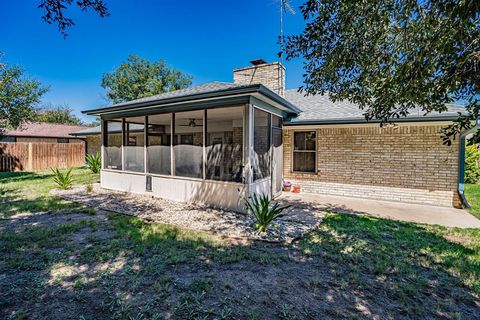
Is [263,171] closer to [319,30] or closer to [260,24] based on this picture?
[319,30]

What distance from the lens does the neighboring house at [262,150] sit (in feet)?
20.3

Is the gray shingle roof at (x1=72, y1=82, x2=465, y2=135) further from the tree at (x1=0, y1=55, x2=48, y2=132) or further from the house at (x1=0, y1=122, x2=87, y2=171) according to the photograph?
the house at (x1=0, y1=122, x2=87, y2=171)

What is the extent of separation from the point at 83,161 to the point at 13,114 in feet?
27.7

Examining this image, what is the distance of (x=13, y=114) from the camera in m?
11.5

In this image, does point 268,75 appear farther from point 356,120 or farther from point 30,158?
point 30,158

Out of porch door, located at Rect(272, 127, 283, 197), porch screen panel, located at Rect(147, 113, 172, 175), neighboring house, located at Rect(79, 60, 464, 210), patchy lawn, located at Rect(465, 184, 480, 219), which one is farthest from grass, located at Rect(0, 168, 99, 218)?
patchy lawn, located at Rect(465, 184, 480, 219)

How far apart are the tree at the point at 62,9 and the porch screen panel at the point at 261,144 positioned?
148 inches

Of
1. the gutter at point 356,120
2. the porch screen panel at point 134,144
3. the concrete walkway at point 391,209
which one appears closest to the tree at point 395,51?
the gutter at point 356,120

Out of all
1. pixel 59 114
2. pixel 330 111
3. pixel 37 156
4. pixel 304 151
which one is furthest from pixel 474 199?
pixel 59 114

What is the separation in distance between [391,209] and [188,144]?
6.08 meters

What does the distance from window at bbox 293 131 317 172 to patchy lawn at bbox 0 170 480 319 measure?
12.3ft

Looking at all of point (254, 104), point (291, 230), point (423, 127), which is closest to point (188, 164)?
point (254, 104)

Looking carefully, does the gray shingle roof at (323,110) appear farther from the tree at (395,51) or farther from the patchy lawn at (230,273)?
the patchy lawn at (230,273)

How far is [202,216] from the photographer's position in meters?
5.85
